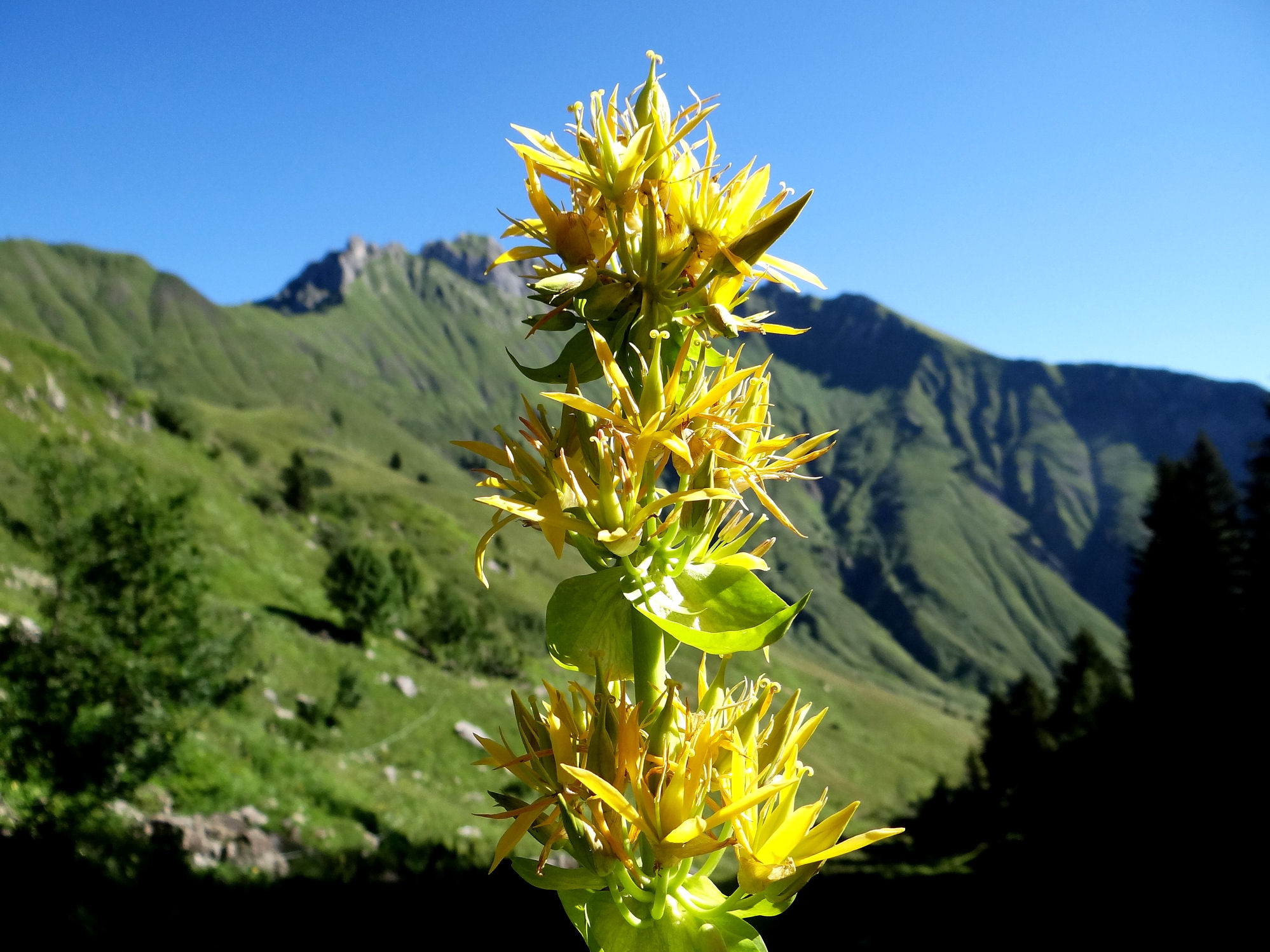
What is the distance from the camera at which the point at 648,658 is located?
219 cm

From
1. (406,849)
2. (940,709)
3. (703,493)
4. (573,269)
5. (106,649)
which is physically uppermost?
(573,269)

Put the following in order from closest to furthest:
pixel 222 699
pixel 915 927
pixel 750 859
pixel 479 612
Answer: pixel 750 859 → pixel 915 927 → pixel 222 699 → pixel 479 612

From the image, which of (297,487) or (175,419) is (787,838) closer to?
(297,487)

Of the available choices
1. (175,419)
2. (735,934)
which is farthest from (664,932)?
(175,419)

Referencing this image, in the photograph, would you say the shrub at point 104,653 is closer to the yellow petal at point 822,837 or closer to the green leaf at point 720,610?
the green leaf at point 720,610

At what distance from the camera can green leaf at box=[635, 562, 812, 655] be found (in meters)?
1.94

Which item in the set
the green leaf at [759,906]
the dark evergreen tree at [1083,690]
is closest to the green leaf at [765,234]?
A: the green leaf at [759,906]

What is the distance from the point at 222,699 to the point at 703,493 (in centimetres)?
1852

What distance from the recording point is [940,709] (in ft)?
530

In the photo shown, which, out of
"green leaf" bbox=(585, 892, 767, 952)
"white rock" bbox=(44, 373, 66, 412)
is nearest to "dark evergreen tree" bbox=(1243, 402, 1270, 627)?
"green leaf" bbox=(585, 892, 767, 952)

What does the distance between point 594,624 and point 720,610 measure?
0.38 meters

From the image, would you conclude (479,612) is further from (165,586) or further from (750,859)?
(750,859)

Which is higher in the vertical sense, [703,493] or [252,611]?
[703,493]

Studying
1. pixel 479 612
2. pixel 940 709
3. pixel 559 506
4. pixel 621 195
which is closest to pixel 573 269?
pixel 621 195
